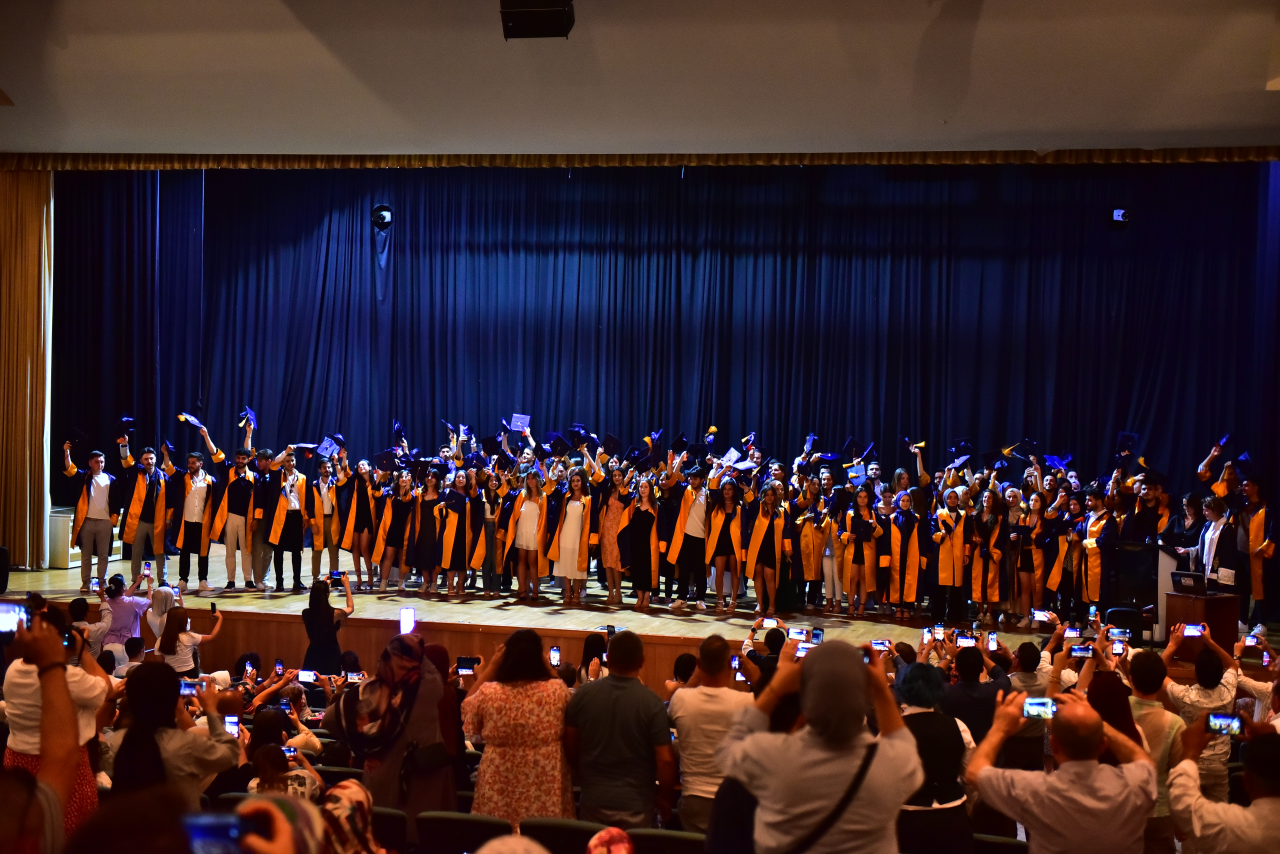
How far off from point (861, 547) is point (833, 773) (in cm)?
845

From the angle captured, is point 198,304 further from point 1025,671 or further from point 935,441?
point 1025,671

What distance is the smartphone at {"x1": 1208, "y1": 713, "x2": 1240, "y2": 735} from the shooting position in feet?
10.0

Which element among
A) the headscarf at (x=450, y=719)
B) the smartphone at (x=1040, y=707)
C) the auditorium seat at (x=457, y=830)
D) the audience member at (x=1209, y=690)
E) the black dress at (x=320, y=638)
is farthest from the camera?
the black dress at (x=320, y=638)

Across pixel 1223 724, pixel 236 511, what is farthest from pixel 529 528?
pixel 1223 724

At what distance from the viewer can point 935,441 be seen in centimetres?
1413

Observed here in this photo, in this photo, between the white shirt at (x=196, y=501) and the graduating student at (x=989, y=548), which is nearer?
the graduating student at (x=989, y=548)

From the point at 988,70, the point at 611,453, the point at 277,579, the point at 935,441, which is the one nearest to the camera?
the point at 988,70

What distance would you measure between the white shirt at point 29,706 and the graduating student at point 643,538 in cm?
743

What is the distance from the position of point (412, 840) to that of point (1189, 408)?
11.7 metres

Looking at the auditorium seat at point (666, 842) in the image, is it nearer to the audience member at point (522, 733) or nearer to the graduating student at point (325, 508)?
the audience member at point (522, 733)

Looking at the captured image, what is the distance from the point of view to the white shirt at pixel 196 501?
1131 cm

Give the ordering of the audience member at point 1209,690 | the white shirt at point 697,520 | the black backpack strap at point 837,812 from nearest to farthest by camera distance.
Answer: the black backpack strap at point 837,812
the audience member at point 1209,690
the white shirt at point 697,520

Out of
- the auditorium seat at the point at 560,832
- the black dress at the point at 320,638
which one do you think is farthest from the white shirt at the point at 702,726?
the black dress at the point at 320,638

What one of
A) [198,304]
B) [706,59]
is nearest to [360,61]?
[706,59]
